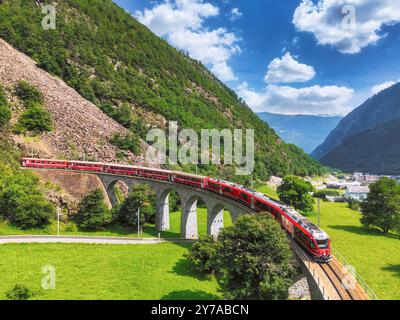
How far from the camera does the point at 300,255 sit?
28.3m

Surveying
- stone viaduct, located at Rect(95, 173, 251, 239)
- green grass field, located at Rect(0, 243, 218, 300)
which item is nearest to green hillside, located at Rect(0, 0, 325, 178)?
stone viaduct, located at Rect(95, 173, 251, 239)

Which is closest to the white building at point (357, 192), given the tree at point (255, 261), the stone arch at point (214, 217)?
the stone arch at point (214, 217)

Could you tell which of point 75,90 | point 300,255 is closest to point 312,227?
point 300,255

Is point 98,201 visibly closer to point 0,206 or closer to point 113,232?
point 113,232

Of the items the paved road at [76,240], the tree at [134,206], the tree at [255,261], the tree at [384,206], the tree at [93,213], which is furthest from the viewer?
the tree at [134,206]

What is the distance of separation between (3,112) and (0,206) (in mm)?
27181

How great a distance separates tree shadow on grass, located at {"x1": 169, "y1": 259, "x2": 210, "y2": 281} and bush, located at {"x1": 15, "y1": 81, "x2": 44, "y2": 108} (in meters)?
60.5

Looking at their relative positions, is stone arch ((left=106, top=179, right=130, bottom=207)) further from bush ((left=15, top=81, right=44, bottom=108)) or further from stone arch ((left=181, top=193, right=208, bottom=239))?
bush ((left=15, top=81, right=44, bottom=108))

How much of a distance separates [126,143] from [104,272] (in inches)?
2135

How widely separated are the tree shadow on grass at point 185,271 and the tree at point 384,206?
124 feet

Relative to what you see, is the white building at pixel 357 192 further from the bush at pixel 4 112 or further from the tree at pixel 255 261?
the bush at pixel 4 112

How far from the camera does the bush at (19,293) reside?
2810cm

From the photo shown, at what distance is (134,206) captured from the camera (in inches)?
2179

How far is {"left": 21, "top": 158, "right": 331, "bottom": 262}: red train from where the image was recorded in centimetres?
2741
